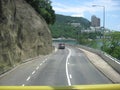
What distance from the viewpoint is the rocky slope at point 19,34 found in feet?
136

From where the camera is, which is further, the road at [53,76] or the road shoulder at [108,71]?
the road shoulder at [108,71]

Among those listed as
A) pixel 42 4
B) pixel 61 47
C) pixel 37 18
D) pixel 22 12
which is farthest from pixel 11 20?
pixel 61 47

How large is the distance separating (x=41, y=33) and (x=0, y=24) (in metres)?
31.8

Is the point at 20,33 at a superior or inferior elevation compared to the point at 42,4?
inferior

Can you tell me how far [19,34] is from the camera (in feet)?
183

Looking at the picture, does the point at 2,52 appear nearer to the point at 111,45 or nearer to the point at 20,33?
the point at 20,33

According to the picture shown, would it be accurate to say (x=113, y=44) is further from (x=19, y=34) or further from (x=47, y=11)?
(x=19, y=34)

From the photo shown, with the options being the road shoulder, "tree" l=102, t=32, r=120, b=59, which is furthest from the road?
"tree" l=102, t=32, r=120, b=59

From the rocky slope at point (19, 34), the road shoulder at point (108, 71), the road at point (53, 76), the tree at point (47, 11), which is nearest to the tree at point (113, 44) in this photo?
the tree at point (47, 11)

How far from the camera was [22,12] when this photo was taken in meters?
63.7

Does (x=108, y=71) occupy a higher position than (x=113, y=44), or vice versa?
(x=108, y=71)

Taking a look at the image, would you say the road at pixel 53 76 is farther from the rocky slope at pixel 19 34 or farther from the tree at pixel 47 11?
the tree at pixel 47 11

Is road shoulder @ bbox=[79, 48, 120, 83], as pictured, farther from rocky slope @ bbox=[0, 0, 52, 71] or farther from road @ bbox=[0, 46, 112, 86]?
rocky slope @ bbox=[0, 0, 52, 71]

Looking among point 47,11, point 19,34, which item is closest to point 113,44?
point 47,11
